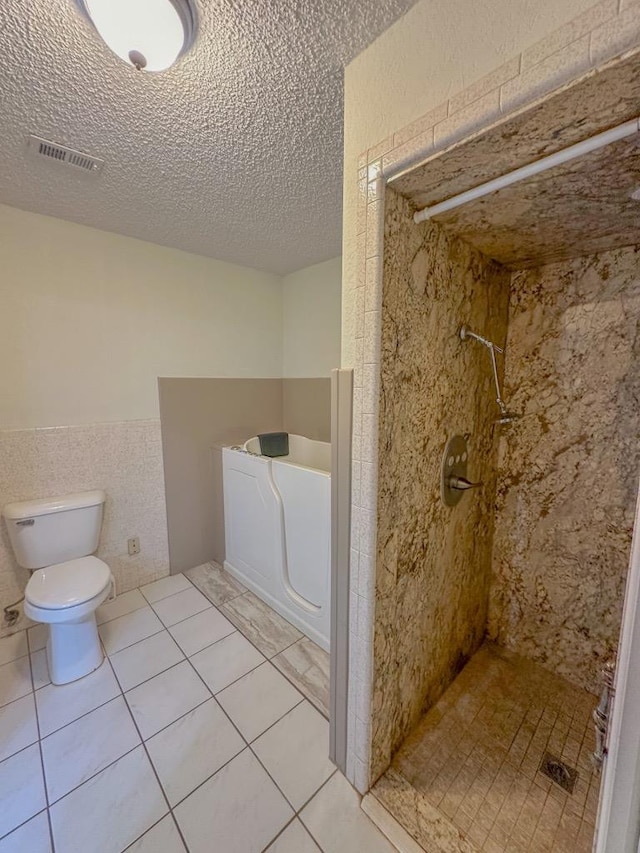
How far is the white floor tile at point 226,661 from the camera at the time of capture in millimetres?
1654

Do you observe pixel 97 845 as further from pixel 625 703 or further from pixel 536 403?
pixel 536 403

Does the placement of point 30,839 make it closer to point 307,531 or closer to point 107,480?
point 307,531

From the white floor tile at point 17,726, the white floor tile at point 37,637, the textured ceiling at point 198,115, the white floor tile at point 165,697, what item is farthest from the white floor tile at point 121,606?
the textured ceiling at point 198,115

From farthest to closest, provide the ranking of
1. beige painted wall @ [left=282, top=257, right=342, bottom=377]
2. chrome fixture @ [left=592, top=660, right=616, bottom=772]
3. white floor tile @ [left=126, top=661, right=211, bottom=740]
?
beige painted wall @ [left=282, top=257, right=342, bottom=377] < white floor tile @ [left=126, top=661, right=211, bottom=740] < chrome fixture @ [left=592, top=660, right=616, bottom=772]

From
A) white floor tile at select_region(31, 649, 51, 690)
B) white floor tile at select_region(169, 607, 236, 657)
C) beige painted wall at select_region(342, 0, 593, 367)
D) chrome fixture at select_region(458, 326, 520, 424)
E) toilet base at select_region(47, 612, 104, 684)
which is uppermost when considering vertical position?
beige painted wall at select_region(342, 0, 593, 367)

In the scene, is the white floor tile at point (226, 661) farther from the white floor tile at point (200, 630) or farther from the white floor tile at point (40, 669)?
the white floor tile at point (40, 669)

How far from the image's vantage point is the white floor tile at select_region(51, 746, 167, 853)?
3.51ft

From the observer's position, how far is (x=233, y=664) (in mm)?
1741

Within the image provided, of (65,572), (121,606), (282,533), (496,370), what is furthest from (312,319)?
(121,606)

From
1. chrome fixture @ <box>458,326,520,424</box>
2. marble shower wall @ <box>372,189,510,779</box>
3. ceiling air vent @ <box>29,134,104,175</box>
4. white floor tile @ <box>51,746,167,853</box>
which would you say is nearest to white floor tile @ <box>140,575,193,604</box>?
white floor tile @ <box>51,746,167,853</box>

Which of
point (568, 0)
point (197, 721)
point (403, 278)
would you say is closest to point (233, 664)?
point (197, 721)

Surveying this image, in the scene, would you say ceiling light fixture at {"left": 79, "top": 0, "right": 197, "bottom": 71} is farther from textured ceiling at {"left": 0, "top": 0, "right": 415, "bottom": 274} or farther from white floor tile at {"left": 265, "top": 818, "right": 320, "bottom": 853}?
white floor tile at {"left": 265, "top": 818, "right": 320, "bottom": 853}

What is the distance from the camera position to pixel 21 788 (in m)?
1.21

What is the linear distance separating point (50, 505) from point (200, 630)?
1093 mm
